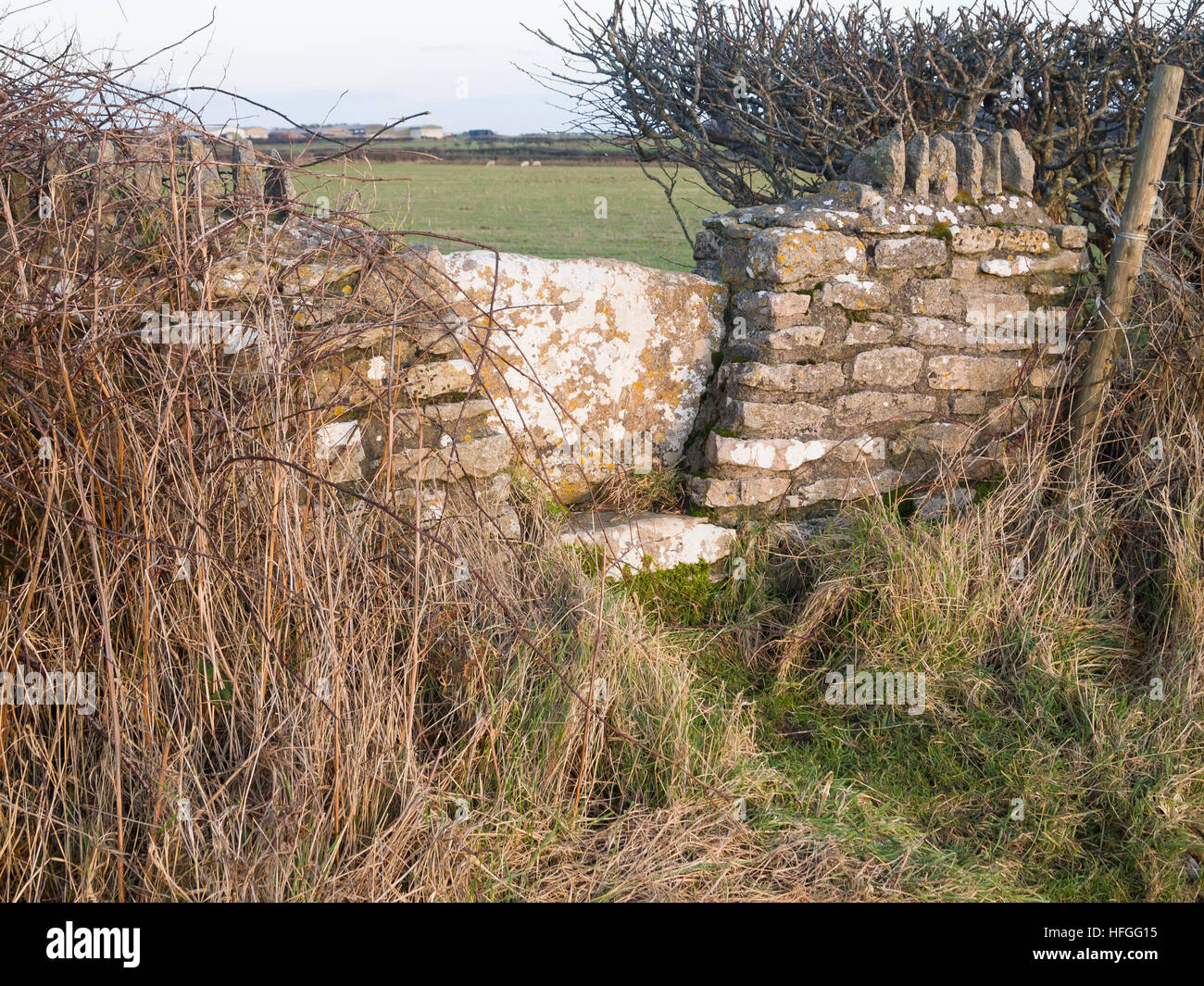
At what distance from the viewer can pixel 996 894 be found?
8.46ft

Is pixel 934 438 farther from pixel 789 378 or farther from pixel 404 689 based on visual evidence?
pixel 404 689

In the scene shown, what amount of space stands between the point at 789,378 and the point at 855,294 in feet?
1.45

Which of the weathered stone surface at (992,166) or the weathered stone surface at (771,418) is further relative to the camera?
the weathered stone surface at (992,166)

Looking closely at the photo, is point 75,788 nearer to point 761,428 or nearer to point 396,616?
point 396,616

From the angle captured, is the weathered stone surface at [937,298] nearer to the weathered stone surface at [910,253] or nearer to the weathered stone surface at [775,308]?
the weathered stone surface at [910,253]

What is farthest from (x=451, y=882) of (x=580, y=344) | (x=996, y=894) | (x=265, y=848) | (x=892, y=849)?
(x=580, y=344)

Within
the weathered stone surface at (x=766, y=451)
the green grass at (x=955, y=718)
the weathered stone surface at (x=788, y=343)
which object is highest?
the weathered stone surface at (x=788, y=343)

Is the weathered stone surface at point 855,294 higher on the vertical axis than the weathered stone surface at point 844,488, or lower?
higher

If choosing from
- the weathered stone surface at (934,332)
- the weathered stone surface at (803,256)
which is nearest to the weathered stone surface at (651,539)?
the weathered stone surface at (803,256)

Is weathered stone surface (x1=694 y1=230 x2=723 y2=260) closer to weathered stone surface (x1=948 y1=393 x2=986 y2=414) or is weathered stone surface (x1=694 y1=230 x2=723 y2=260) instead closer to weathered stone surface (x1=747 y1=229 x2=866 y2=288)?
weathered stone surface (x1=747 y1=229 x2=866 y2=288)

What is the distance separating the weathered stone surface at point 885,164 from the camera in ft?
12.5

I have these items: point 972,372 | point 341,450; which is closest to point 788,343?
point 972,372

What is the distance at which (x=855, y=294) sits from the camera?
3.71 meters

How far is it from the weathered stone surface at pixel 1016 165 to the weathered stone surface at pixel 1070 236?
211 mm
